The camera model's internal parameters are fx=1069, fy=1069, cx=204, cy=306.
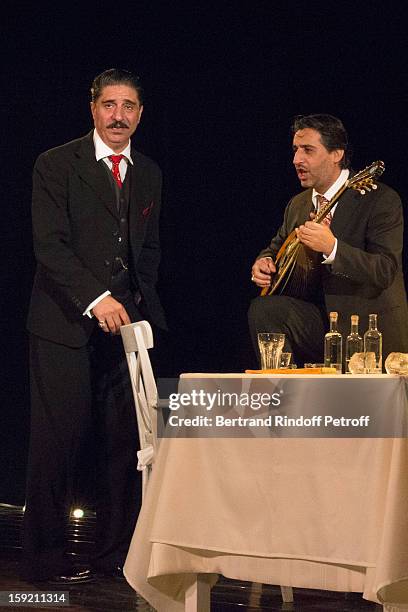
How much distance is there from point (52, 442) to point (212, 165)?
4.93 feet

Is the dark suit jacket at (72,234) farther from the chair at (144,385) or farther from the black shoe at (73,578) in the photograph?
the black shoe at (73,578)

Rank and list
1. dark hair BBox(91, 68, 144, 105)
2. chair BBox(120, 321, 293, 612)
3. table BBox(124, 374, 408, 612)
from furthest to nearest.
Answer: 1. dark hair BBox(91, 68, 144, 105)
2. chair BBox(120, 321, 293, 612)
3. table BBox(124, 374, 408, 612)

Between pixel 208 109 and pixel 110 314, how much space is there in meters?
1.38

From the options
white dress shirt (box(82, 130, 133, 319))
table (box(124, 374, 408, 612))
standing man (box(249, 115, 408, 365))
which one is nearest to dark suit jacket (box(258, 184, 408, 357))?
standing man (box(249, 115, 408, 365))

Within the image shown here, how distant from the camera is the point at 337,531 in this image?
2510 mm

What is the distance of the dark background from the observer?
4.23 m

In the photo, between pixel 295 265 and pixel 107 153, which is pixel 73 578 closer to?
pixel 295 265

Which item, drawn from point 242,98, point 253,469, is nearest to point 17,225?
point 242,98

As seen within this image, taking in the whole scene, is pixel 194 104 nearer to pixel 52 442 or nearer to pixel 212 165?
pixel 212 165

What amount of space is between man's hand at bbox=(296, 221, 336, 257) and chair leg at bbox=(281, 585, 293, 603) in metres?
1.06

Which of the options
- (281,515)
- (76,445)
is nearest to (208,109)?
(76,445)

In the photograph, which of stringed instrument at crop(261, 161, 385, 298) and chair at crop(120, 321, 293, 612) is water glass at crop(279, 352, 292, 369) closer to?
chair at crop(120, 321, 293, 612)

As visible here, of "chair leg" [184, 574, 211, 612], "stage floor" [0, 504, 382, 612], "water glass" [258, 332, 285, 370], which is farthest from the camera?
"stage floor" [0, 504, 382, 612]

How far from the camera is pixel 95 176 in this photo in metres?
3.74
